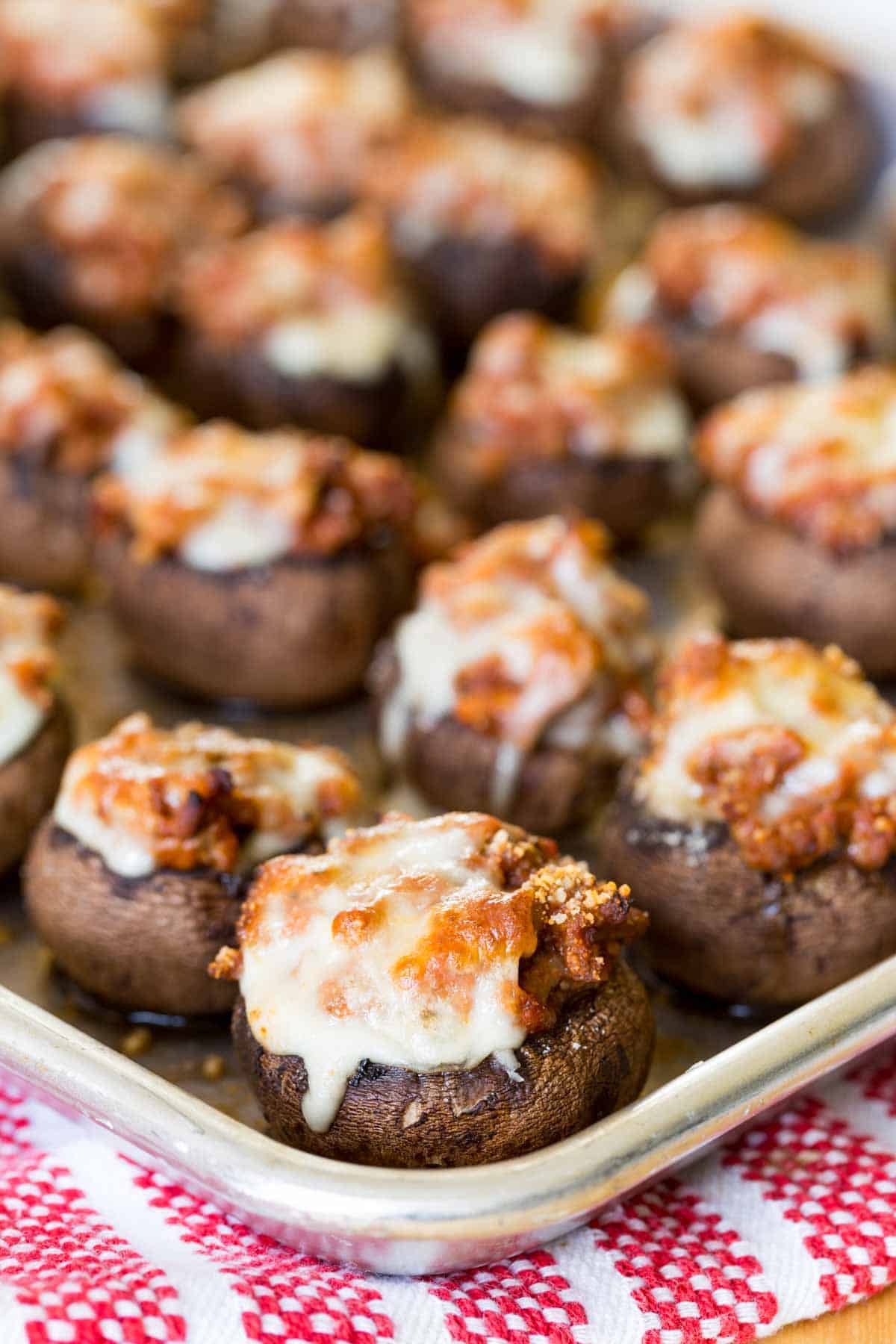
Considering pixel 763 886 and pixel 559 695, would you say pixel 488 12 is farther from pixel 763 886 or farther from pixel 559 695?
pixel 763 886

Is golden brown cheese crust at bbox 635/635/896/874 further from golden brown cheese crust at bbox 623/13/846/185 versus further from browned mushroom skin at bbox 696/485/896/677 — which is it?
golden brown cheese crust at bbox 623/13/846/185

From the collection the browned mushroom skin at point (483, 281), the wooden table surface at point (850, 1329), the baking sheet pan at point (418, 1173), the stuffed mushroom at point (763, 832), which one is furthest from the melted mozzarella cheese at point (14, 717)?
the browned mushroom skin at point (483, 281)

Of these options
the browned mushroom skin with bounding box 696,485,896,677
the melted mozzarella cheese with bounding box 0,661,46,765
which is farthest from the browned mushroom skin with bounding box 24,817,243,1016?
the browned mushroom skin with bounding box 696,485,896,677

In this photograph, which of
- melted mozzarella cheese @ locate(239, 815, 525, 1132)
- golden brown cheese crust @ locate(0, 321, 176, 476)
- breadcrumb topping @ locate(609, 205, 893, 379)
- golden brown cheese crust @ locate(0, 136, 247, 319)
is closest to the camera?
melted mozzarella cheese @ locate(239, 815, 525, 1132)

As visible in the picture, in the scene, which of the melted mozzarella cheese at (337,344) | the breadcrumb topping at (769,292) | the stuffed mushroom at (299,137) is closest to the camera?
the melted mozzarella cheese at (337,344)

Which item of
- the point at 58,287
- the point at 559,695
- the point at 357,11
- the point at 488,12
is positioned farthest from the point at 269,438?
the point at 357,11

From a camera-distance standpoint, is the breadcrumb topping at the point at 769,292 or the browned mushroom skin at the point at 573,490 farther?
the breadcrumb topping at the point at 769,292

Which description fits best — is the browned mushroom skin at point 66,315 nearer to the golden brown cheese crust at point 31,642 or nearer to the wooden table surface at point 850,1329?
the golden brown cheese crust at point 31,642

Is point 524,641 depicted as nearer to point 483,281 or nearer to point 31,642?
point 31,642
